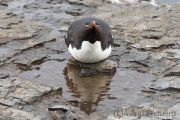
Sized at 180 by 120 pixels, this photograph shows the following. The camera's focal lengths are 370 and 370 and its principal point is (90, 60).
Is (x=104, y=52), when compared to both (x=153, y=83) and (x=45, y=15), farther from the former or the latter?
(x=45, y=15)

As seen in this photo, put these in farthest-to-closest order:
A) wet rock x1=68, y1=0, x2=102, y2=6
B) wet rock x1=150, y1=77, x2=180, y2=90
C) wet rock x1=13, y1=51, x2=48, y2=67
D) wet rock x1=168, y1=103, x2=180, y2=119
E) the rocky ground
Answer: wet rock x1=68, y1=0, x2=102, y2=6 → wet rock x1=13, y1=51, x2=48, y2=67 → wet rock x1=150, y1=77, x2=180, y2=90 → the rocky ground → wet rock x1=168, y1=103, x2=180, y2=119

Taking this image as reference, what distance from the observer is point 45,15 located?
10.4 m

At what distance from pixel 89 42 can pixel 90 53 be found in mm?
259

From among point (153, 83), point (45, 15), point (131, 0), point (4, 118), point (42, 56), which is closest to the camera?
point (4, 118)

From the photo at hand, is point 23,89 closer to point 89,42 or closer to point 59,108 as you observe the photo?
point 59,108

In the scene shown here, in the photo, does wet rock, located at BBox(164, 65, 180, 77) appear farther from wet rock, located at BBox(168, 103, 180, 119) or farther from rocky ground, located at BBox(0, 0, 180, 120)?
wet rock, located at BBox(168, 103, 180, 119)

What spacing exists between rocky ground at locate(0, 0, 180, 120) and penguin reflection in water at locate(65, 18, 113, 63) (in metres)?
0.51

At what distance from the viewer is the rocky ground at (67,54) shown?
5289 millimetres

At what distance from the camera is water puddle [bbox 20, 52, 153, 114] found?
5.72 m

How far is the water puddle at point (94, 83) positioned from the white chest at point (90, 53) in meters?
0.29

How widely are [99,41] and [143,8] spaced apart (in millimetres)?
4820

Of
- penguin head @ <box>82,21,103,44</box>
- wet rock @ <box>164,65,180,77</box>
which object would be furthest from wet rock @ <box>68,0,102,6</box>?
wet rock @ <box>164,65,180,77</box>

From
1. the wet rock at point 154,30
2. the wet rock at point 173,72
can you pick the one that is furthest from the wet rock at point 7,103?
the wet rock at point 154,30

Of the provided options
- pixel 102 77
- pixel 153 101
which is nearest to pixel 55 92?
pixel 102 77
